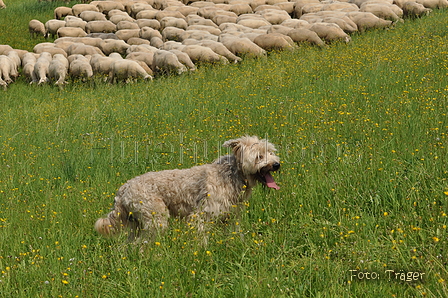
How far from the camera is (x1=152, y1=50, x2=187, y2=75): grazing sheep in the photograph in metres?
15.7

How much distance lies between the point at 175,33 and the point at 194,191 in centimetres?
1723

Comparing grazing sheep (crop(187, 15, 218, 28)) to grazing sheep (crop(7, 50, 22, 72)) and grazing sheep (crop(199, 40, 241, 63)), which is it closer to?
grazing sheep (crop(199, 40, 241, 63))

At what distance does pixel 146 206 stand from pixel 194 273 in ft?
4.54

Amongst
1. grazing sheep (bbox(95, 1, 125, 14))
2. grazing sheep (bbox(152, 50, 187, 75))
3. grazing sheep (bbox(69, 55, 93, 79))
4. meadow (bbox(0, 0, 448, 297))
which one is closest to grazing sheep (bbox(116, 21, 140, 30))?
grazing sheep (bbox(95, 1, 125, 14))

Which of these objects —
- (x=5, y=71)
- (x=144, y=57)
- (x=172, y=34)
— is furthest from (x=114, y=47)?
(x=5, y=71)

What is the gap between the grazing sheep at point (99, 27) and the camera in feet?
81.1

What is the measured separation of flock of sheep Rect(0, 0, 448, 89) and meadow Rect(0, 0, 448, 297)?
3.09 meters

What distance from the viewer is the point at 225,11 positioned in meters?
25.5

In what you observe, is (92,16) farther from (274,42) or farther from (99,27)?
(274,42)

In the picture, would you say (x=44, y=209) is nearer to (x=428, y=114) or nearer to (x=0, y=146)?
(x=0, y=146)

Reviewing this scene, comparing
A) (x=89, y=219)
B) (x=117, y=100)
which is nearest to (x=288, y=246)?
(x=89, y=219)

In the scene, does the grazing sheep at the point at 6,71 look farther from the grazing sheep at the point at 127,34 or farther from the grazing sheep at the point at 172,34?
the grazing sheep at the point at 172,34

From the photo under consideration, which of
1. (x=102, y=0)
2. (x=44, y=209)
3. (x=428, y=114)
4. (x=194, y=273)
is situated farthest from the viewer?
(x=102, y=0)

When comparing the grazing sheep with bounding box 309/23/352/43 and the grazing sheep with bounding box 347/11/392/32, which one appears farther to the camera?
the grazing sheep with bounding box 347/11/392/32
